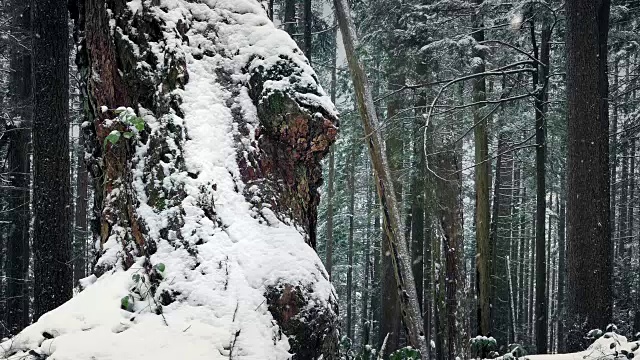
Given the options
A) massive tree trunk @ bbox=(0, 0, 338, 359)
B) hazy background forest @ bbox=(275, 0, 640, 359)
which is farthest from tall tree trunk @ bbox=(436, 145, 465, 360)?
massive tree trunk @ bbox=(0, 0, 338, 359)

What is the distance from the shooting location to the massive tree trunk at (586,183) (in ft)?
22.0

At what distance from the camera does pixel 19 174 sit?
477 inches

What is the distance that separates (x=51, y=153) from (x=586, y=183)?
25.8 ft

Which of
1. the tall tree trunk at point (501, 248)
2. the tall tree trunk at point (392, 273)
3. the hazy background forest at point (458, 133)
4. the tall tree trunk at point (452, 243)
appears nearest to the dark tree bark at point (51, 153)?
the hazy background forest at point (458, 133)

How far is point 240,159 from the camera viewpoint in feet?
12.7

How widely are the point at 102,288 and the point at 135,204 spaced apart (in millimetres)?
692

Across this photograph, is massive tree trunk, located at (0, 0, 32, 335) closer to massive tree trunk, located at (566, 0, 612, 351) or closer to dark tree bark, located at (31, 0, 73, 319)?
dark tree bark, located at (31, 0, 73, 319)

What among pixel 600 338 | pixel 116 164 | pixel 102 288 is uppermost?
pixel 116 164

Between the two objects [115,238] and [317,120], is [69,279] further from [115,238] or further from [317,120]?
[317,120]

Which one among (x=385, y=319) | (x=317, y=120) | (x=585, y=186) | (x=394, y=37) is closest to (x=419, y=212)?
(x=385, y=319)

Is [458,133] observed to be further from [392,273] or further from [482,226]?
[392,273]

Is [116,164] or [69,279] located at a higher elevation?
[116,164]

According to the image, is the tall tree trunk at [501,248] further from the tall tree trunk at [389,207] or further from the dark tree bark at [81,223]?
the dark tree bark at [81,223]

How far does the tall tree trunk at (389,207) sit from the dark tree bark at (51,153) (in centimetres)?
439
